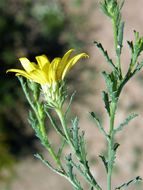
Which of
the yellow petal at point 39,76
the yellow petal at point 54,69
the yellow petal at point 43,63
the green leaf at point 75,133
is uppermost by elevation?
the yellow petal at point 43,63

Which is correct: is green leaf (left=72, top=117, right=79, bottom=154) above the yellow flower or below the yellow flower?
below

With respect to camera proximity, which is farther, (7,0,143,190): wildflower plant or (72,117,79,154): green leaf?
(72,117,79,154): green leaf

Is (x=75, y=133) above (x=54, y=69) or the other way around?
the other way around

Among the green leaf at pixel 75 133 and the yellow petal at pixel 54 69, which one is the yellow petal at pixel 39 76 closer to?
the yellow petal at pixel 54 69

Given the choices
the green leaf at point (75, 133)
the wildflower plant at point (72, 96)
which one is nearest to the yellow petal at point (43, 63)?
the wildflower plant at point (72, 96)

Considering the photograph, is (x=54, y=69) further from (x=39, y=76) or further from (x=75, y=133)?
(x=75, y=133)

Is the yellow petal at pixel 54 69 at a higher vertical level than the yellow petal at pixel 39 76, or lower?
lower

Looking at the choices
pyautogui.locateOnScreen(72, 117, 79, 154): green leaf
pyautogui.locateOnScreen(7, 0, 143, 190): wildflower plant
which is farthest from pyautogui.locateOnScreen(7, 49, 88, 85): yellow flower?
pyautogui.locateOnScreen(72, 117, 79, 154): green leaf

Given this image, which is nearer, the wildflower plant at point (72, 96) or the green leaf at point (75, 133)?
the wildflower plant at point (72, 96)

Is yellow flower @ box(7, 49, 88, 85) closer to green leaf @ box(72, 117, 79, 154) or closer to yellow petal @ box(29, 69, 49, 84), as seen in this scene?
yellow petal @ box(29, 69, 49, 84)

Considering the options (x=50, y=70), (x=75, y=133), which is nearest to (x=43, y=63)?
(x=50, y=70)

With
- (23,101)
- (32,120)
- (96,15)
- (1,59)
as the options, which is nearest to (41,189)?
(23,101)

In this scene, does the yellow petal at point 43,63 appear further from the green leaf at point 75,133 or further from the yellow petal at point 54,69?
the green leaf at point 75,133
